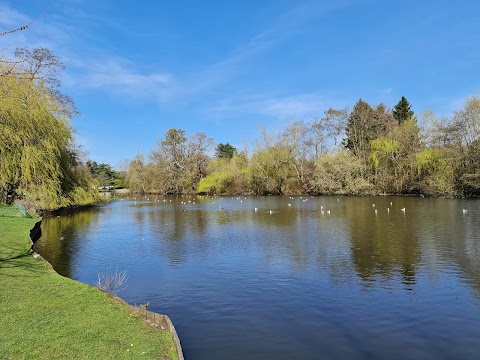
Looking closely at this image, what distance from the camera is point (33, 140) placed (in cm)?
3256

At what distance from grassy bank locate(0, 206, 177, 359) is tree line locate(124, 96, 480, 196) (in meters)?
48.3

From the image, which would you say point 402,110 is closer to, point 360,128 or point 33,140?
point 360,128

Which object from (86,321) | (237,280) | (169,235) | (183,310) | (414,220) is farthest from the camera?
(414,220)

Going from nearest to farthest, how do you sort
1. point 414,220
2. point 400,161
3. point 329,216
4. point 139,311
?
1. point 139,311
2. point 414,220
3. point 329,216
4. point 400,161

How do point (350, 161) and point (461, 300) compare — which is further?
point (350, 161)

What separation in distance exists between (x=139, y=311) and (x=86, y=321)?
4.16 feet

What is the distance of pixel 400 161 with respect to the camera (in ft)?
193

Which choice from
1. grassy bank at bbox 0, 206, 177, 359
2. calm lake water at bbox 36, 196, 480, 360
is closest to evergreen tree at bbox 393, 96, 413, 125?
calm lake water at bbox 36, 196, 480, 360

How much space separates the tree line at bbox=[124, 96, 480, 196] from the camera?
49.6 meters

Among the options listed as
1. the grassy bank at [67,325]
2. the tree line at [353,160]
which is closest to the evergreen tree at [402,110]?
the tree line at [353,160]

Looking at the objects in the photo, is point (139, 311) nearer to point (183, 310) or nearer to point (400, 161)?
point (183, 310)

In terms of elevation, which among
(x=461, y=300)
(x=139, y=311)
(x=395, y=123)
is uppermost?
(x=395, y=123)

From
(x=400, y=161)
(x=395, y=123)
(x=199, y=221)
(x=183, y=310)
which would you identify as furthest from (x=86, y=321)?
(x=395, y=123)

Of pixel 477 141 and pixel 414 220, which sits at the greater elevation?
pixel 477 141
